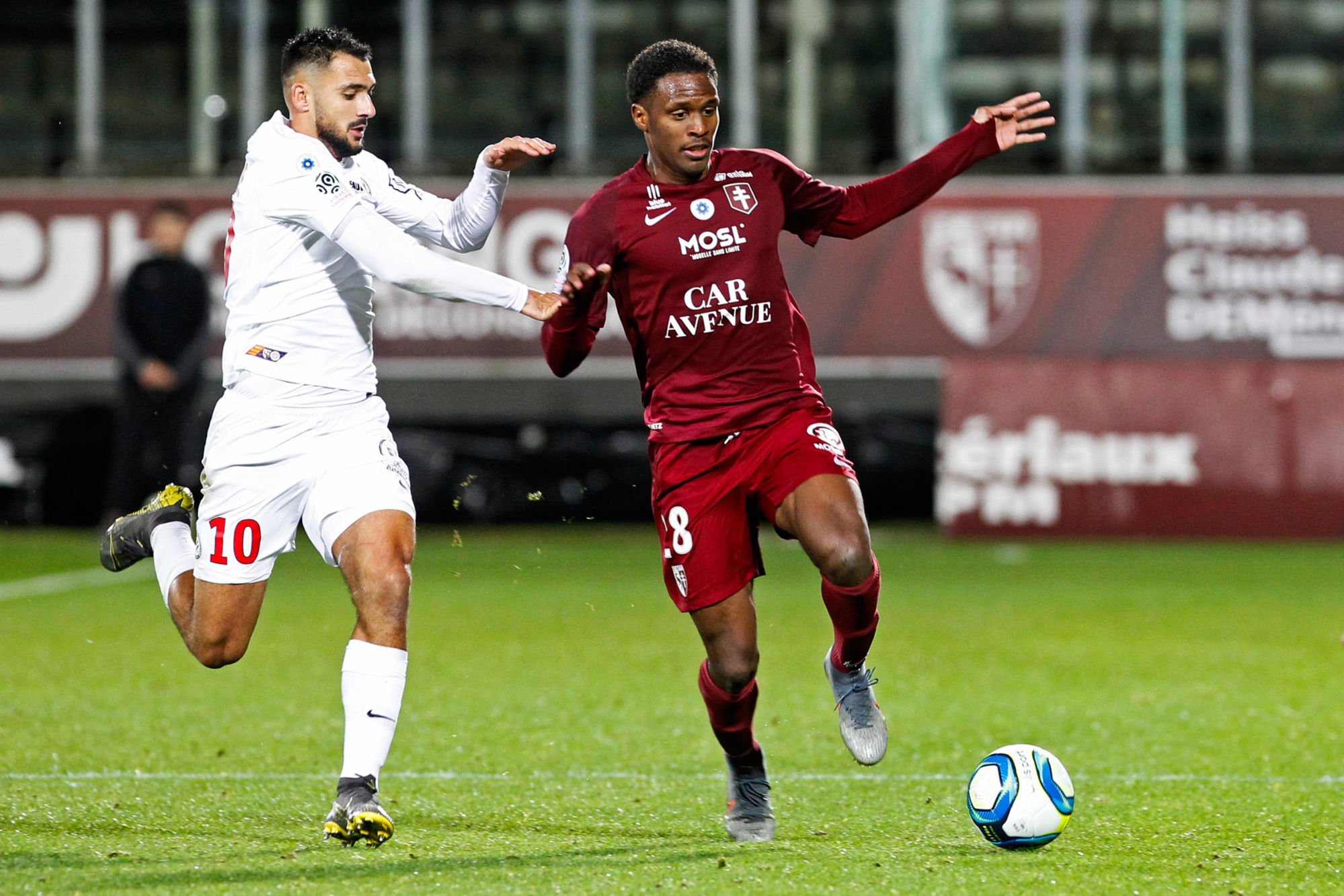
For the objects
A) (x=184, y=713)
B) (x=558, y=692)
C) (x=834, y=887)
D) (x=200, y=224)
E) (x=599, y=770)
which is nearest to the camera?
(x=834, y=887)

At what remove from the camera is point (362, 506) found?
198 inches

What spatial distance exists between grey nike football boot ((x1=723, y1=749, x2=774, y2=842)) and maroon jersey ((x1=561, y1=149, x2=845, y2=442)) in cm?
94

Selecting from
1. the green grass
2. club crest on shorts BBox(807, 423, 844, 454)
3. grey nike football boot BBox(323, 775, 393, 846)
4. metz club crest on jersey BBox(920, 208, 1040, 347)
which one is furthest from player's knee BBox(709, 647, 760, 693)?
metz club crest on jersey BBox(920, 208, 1040, 347)

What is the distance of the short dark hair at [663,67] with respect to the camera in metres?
5.27

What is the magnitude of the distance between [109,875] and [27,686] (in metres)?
3.76

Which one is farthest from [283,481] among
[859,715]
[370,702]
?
[859,715]

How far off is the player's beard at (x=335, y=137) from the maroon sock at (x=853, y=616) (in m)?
1.80

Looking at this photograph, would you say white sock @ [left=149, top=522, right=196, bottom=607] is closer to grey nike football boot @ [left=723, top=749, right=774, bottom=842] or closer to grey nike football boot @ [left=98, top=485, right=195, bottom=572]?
grey nike football boot @ [left=98, top=485, right=195, bottom=572]

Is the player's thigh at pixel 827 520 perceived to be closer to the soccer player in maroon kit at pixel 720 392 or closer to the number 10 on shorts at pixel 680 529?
the soccer player in maroon kit at pixel 720 392

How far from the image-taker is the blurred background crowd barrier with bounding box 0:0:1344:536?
1473 cm

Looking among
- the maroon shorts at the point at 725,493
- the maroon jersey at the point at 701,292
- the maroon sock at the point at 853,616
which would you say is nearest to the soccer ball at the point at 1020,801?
the maroon sock at the point at 853,616

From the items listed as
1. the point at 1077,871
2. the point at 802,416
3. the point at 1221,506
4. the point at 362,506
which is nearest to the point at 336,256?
the point at 362,506

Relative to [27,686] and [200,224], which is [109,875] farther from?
[200,224]

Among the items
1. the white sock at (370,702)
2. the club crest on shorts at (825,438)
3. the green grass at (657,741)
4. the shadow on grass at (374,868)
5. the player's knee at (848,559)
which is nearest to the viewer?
the shadow on grass at (374,868)
